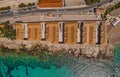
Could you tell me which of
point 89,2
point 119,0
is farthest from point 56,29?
point 119,0

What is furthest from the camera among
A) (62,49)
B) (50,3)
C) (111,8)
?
(50,3)

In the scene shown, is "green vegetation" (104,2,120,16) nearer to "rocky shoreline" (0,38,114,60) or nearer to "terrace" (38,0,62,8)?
A: "rocky shoreline" (0,38,114,60)

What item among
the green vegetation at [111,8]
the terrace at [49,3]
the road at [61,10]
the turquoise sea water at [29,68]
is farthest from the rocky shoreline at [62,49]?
the terrace at [49,3]

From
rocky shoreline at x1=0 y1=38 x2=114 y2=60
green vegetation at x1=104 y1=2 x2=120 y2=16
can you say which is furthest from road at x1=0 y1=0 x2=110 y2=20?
rocky shoreline at x1=0 y1=38 x2=114 y2=60

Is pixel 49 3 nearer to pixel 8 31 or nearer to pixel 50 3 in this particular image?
pixel 50 3

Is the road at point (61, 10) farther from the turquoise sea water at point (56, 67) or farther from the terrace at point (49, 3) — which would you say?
the turquoise sea water at point (56, 67)

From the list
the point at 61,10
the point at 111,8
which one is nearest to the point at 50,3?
the point at 61,10
